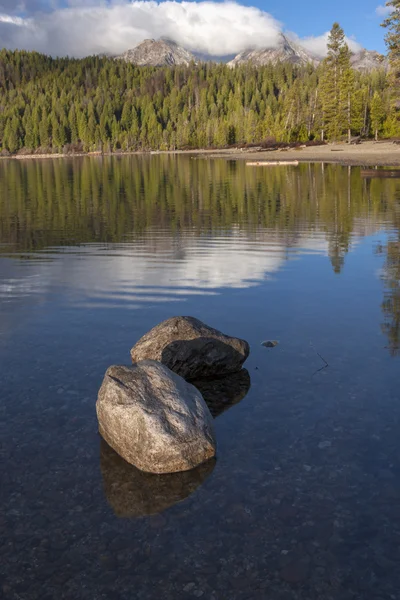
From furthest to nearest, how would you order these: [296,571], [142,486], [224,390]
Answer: [224,390] → [142,486] → [296,571]

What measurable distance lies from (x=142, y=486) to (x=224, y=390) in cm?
348

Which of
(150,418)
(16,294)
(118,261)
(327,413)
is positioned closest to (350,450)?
(327,413)

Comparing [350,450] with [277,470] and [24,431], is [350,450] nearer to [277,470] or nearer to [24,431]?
[277,470]

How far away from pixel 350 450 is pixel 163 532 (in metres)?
3.39

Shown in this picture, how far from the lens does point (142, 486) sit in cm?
819

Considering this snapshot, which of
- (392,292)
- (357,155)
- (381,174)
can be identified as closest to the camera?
(392,292)

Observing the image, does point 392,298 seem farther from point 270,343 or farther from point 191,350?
point 191,350

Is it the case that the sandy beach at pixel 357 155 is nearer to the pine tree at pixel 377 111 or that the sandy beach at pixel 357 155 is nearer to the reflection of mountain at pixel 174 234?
the reflection of mountain at pixel 174 234

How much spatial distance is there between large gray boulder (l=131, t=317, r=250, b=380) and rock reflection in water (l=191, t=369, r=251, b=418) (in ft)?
0.76

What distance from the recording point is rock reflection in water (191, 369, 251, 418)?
1062 cm

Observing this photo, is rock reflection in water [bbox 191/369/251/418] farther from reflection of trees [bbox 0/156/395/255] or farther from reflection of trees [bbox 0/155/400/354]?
reflection of trees [bbox 0/156/395/255]

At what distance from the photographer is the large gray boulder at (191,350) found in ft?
38.3

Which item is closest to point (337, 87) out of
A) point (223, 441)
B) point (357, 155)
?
point (357, 155)

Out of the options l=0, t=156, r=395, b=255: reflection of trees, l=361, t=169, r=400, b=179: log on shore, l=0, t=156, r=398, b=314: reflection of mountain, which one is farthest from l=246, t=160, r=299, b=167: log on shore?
l=0, t=156, r=398, b=314: reflection of mountain
